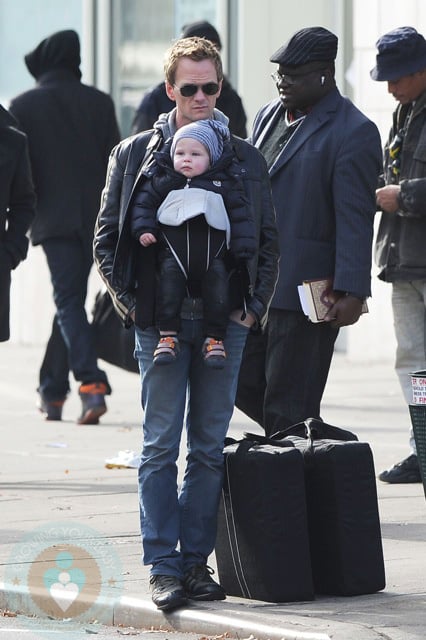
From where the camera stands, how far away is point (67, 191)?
11305mm

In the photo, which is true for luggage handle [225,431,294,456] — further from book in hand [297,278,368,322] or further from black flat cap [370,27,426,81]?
black flat cap [370,27,426,81]

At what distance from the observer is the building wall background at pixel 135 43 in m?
16.3

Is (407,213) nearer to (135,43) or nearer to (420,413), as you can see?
(420,413)

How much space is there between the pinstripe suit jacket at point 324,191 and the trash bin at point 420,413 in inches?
35.3

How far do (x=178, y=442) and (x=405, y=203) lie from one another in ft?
8.80

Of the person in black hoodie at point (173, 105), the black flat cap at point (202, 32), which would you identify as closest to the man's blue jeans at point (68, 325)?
the person in black hoodie at point (173, 105)

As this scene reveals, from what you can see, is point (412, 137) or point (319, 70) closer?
Result: point (319, 70)

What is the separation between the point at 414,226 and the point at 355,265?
67.0 inches

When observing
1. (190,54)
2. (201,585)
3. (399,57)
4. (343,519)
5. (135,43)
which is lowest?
(201,585)

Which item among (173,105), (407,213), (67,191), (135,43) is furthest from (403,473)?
(135,43)

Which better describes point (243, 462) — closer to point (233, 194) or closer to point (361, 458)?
point (361, 458)

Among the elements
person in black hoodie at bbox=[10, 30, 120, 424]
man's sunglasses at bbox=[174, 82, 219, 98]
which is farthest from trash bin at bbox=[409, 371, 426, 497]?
person in black hoodie at bbox=[10, 30, 120, 424]

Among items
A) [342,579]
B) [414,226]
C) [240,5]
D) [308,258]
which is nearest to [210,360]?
[342,579]

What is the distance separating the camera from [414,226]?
839cm
